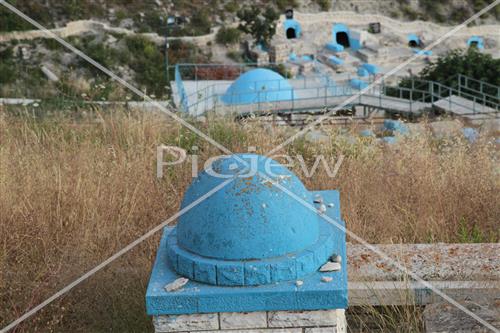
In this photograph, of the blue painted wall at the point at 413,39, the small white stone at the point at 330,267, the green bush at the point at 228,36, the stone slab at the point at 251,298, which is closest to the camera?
the stone slab at the point at 251,298

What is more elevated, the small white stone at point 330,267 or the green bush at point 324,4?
the green bush at point 324,4

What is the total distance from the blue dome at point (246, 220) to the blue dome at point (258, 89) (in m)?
16.6

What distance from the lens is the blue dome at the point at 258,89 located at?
65.0ft

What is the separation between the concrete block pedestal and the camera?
9.30 feet

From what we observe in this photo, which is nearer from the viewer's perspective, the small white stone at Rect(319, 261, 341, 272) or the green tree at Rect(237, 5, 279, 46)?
the small white stone at Rect(319, 261, 341, 272)

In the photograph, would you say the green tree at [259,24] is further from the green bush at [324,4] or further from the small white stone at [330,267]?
the small white stone at [330,267]

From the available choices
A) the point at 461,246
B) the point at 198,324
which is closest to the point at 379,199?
the point at 461,246

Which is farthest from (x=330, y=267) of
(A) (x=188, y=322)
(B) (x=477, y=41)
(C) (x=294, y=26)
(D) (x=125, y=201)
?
(B) (x=477, y=41)

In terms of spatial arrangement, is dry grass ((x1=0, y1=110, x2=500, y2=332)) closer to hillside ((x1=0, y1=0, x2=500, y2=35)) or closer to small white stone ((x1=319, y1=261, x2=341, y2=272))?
small white stone ((x1=319, y1=261, x2=341, y2=272))

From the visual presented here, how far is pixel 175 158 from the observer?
611 cm

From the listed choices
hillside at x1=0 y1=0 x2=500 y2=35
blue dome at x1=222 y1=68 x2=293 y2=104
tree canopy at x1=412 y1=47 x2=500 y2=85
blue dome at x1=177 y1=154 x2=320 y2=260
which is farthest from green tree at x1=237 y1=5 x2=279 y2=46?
blue dome at x1=177 y1=154 x2=320 y2=260

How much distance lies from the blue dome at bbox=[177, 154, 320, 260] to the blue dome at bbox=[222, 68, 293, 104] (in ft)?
54.3

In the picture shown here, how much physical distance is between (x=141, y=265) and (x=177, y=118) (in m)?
2.86

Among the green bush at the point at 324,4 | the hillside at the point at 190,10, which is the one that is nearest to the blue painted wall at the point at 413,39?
the hillside at the point at 190,10
